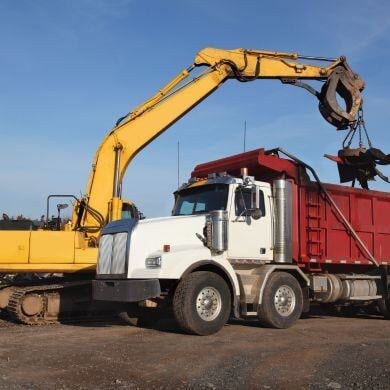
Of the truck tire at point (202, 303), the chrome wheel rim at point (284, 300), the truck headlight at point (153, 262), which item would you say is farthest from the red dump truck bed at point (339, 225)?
the truck headlight at point (153, 262)

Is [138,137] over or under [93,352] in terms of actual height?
over

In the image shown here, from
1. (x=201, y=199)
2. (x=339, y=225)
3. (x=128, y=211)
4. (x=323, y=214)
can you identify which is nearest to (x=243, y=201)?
(x=201, y=199)

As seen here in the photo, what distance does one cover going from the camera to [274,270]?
11539 millimetres

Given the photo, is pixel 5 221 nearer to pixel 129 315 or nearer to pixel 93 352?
pixel 129 315

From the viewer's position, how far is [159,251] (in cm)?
1032

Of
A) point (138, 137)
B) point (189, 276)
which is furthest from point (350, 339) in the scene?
point (138, 137)

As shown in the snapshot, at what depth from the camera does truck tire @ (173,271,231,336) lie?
9898mm

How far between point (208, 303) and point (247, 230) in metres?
1.90

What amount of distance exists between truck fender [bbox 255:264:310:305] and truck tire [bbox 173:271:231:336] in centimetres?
85

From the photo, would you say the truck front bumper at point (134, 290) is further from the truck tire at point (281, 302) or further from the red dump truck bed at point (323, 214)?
the red dump truck bed at point (323, 214)

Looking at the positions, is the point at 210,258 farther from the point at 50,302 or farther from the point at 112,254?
the point at 50,302

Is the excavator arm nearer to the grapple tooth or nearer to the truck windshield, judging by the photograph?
the grapple tooth

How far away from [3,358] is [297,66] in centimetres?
1108

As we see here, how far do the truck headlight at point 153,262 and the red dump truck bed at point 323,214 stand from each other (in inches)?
134
